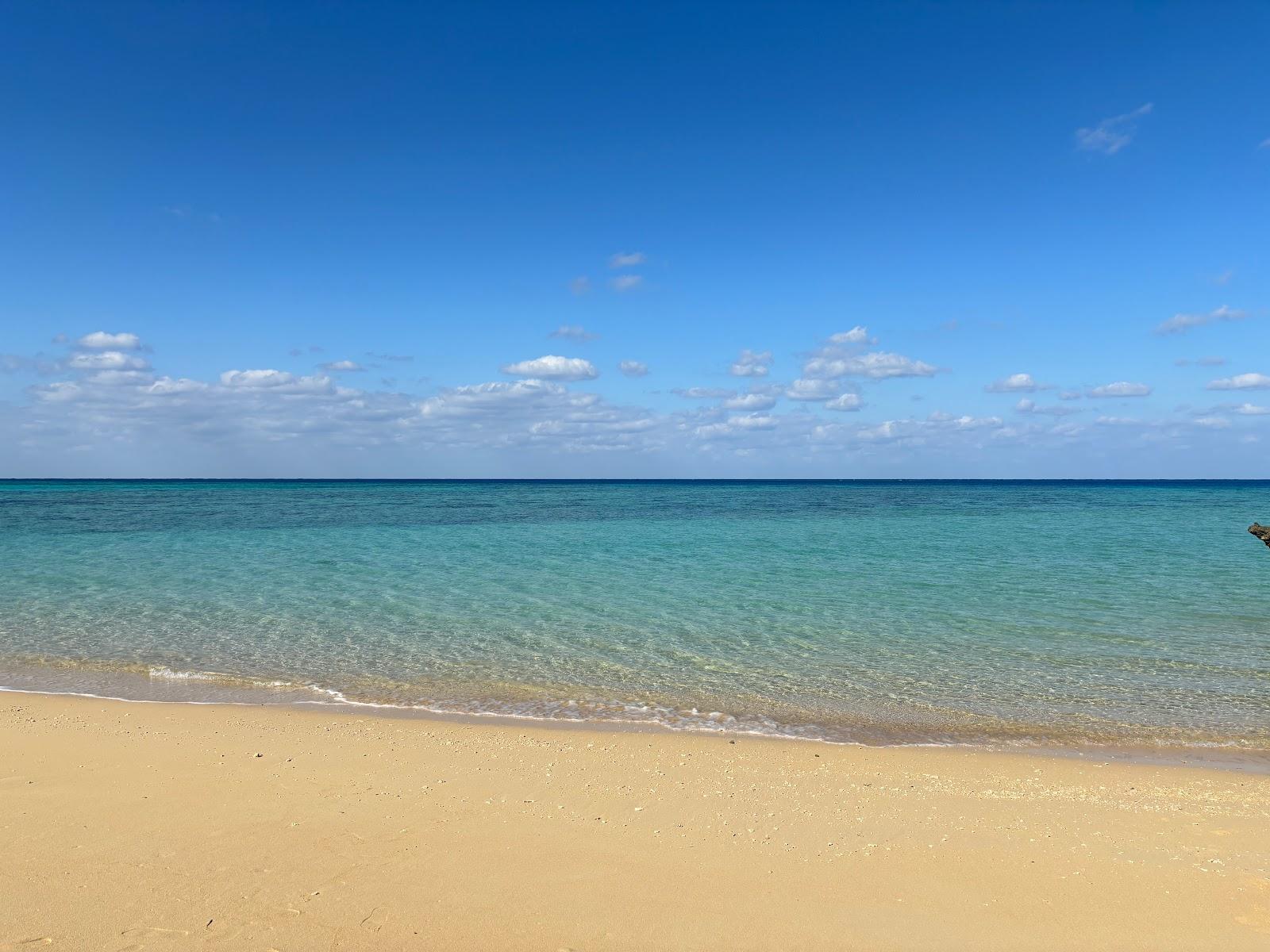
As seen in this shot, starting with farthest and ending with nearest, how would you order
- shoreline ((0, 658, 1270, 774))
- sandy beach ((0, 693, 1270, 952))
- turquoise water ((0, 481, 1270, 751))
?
turquoise water ((0, 481, 1270, 751)), shoreline ((0, 658, 1270, 774)), sandy beach ((0, 693, 1270, 952))

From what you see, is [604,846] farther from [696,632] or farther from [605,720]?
[696,632]

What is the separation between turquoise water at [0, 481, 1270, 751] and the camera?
8469mm

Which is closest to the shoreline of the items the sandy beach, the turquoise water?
the turquoise water

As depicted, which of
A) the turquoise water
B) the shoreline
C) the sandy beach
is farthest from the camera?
the turquoise water

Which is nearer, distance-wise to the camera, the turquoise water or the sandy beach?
the sandy beach

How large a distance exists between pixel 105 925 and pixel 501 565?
1616 cm

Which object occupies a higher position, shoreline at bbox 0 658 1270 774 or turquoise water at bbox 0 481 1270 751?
turquoise water at bbox 0 481 1270 751

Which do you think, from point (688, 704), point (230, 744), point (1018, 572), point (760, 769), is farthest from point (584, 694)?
point (1018, 572)

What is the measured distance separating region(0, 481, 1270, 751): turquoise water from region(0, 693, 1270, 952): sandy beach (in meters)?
1.47

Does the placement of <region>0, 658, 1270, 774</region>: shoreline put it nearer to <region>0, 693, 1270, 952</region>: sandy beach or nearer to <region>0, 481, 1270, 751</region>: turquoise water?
<region>0, 481, 1270, 751</region>: turquoise water

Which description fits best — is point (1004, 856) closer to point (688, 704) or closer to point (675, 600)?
point (688, 704)

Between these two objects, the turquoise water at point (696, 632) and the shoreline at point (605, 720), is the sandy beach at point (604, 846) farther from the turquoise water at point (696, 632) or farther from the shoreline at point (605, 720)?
the turquoise water at point (696, 632)

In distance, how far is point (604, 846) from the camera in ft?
16.6

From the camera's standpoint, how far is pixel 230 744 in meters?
6.95
